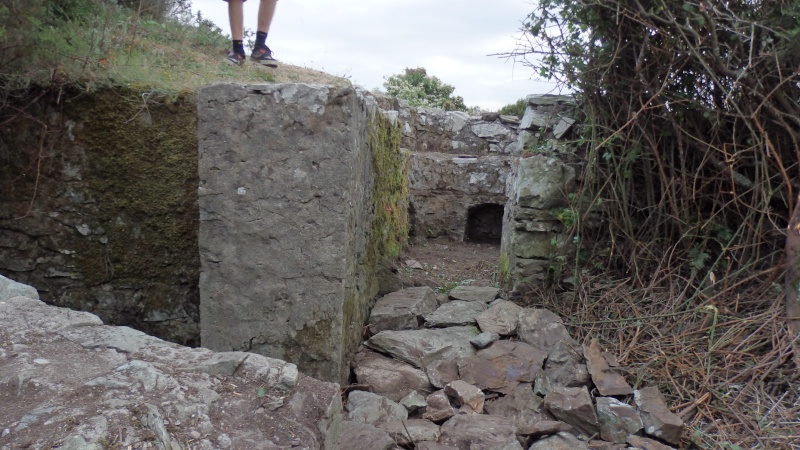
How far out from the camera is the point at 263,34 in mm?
5086

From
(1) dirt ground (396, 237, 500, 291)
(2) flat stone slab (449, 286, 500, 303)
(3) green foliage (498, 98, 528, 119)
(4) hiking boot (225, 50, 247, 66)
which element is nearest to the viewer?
(2) flat stone slab (449, 286, 500, 303)

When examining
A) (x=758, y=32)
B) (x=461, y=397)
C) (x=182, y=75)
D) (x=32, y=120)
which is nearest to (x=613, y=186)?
(x=758, y=32)

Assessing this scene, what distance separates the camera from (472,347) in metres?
3.66

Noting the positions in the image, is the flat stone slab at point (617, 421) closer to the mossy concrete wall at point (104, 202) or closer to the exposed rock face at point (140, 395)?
the exposed rock face at point (140, 395)

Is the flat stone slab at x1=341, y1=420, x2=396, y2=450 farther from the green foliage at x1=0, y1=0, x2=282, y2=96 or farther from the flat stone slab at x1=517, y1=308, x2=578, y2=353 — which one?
the green foliage at x1=0, y1=0, x2=282, y2=96

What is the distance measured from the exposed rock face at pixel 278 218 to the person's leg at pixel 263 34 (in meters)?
2.13

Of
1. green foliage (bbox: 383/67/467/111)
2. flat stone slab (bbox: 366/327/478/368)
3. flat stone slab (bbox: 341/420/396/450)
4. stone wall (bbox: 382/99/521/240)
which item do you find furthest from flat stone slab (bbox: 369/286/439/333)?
green foliage (bbox: 383/67/467/111)

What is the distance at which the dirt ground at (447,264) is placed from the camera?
514cm

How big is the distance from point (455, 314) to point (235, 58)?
2518 mm

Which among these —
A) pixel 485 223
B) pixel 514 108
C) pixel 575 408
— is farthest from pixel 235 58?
pixel 514 108

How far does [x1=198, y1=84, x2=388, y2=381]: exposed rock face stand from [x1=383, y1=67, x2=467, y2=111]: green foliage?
953cm

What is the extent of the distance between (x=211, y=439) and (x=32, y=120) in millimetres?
2694

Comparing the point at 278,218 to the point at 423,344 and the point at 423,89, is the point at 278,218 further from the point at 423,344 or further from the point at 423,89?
the point at 423,89

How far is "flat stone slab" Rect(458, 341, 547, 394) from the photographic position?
3.34m
